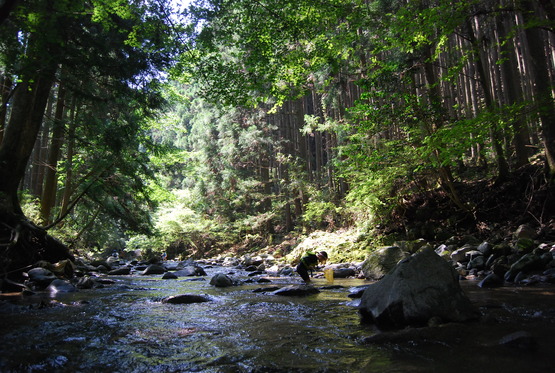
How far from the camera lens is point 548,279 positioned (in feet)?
19.5

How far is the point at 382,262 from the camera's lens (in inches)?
338

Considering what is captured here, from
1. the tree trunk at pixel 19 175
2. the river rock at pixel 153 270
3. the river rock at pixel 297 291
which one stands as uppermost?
the tree trunk at pixel 19 175

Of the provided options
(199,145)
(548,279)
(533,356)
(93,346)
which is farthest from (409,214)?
(199,145)

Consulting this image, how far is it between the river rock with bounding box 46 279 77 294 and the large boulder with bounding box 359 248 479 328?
20.0 feet

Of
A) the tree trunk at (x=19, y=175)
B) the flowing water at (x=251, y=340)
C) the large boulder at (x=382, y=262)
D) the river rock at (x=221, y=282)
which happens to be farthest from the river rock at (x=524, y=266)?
the tree trunk at (x=19, y=175)

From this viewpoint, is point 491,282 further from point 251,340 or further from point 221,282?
point 221,282

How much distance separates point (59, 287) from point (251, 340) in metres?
5.61

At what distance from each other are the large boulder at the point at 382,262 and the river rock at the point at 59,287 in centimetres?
679

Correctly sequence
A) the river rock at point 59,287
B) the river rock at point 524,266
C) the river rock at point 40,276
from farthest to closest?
1. the river rock at point 40,276
2. the river rock at point 59,287
3. the river rock at point 524,266

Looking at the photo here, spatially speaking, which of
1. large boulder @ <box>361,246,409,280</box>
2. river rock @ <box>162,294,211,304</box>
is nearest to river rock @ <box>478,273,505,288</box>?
large boulder @ <box>361,246,409,280</box>

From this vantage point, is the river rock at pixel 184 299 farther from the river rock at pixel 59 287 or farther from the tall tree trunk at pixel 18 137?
the tall tree trunk at pixel 18 137

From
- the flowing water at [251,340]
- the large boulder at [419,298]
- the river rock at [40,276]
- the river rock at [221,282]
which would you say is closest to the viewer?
the flowing water at [251,340]

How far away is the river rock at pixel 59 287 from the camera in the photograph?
22.6 ft

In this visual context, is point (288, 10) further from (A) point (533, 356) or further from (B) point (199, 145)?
(B) point (199, 145)
